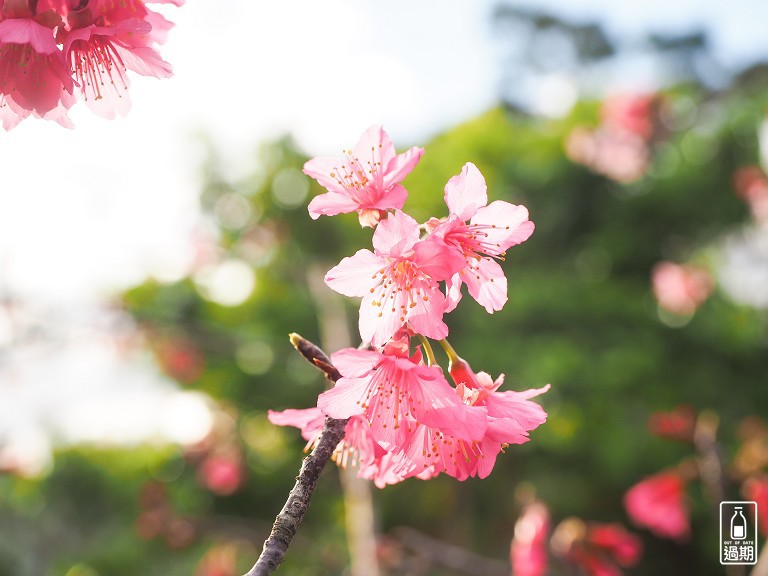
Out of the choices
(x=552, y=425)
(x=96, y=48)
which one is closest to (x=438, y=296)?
(x=96, y=48)

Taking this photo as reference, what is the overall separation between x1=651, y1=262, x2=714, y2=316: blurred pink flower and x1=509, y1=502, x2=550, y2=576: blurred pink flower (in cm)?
369

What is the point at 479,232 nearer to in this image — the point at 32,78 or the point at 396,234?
the point at 396,234

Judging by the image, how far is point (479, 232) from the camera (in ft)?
2.56

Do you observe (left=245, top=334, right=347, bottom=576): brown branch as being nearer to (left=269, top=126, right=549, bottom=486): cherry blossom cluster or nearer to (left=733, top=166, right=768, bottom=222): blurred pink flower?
(left=269, top=126, right=549, bottom=486): cherry blossom cluster

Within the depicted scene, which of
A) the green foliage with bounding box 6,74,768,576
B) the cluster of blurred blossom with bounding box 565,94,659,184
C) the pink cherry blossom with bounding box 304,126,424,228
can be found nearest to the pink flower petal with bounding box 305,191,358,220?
the pink cherry blossom with bounding box 304,126,424,228

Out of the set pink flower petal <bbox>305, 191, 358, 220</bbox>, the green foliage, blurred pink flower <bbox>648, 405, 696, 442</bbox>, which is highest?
the green foliage

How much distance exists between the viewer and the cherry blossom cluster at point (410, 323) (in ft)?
2.14

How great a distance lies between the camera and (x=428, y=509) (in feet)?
19.9

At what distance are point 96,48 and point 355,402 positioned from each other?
19.7 inches

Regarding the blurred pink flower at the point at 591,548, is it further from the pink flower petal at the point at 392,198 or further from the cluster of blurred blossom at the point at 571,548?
the pink flower petal at the point at 392,198

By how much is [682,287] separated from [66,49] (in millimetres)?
5583

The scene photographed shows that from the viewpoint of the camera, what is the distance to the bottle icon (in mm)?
2014

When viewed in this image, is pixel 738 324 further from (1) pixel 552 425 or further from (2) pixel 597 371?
(1) pixel 552 425

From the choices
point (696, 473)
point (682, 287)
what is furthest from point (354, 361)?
point (682, 287)
